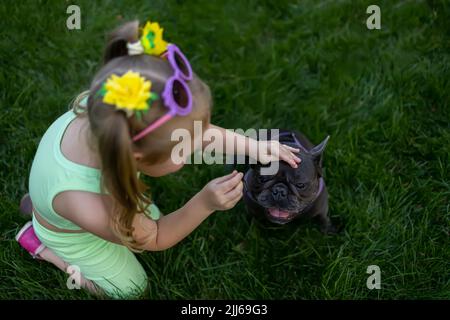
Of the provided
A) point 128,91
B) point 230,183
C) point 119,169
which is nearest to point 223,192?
point 230,183

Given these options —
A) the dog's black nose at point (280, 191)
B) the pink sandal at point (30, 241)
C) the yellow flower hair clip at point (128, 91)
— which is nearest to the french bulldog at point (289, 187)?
the dog's black nose at point (280, 191)

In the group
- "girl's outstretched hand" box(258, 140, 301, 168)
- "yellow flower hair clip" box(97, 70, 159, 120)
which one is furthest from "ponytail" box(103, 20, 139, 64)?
"girl's outstretched hand" box(258, 140, 301, 168)

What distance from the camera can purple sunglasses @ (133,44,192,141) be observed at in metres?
1.44

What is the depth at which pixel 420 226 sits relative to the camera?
2.32m

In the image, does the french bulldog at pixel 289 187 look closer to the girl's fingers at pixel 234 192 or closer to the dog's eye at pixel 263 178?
the dog's eye at pixel 263 178

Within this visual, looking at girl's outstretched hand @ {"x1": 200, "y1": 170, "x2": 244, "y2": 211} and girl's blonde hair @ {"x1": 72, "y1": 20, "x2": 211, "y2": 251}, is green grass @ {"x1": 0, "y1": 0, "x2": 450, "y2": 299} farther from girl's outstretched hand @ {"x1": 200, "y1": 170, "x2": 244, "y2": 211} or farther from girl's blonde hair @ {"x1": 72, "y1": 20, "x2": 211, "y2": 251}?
girl's blonde hair @ {"x1": 72, "y1": 20, "x2": 211, "y2": 251}

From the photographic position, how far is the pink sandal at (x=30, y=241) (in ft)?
7.23

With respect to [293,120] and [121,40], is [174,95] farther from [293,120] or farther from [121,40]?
[293,120]

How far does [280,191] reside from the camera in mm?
1924

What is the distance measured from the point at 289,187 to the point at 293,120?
855 mm

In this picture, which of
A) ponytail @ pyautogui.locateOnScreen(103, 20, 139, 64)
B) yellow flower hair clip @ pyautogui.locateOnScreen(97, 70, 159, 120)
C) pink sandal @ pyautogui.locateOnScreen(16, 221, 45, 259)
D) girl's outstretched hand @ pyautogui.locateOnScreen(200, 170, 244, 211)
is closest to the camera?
yellow flower hair clip @ pyautogui.locateOnScreen(97, 70, 159, 120)

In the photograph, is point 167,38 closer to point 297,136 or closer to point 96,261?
point 297,136

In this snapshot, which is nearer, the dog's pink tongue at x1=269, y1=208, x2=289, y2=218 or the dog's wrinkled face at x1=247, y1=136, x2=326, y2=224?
the dog's wrinkled face at x1=247, y1=136, x2=326, y2=224

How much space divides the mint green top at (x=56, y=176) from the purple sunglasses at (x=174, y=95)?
0.37m
